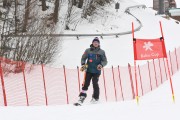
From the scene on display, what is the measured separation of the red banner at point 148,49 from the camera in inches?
356

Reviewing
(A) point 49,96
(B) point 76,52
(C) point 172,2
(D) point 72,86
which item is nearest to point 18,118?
(A) point 49,96

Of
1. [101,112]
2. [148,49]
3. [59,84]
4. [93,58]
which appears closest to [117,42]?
[59,84]

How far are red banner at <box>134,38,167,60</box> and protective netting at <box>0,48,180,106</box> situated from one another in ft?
19.3

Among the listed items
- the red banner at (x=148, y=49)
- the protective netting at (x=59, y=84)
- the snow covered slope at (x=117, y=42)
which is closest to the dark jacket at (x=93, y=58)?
the red banner at (x=148, y=49)

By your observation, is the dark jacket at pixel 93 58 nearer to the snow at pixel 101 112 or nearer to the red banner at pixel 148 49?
the red banner at pixel 148 49

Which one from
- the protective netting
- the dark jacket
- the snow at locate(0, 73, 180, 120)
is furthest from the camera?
the protective netting

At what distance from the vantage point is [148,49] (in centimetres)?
918

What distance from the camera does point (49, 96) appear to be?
16.1 metres

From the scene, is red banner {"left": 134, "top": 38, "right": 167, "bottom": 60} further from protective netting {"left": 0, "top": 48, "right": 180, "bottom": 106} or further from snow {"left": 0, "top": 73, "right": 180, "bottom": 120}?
protective netting {"left": 0, "top": 48, "right": 180, "bottom": 106}

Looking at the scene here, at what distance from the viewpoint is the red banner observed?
905 cm

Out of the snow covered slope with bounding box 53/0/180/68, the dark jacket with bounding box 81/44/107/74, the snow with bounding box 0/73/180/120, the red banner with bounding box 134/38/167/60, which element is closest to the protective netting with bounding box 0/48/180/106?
the snow covered slope with bounding box 53/0/180/68

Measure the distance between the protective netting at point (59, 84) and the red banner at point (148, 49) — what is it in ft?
19.3

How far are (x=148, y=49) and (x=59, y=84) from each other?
8.96 metres

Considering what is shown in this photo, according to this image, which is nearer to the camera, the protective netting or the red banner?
the red banner
